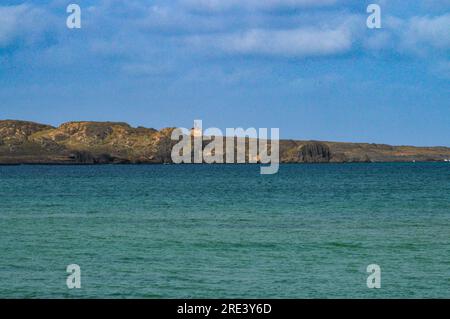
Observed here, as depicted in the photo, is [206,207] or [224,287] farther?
[206,207]

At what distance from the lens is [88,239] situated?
4259 centimetres

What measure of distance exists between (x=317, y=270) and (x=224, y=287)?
17.0 feet

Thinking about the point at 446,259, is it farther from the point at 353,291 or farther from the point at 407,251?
the point at 353,291

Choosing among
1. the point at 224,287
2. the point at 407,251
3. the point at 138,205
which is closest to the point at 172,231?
the point at 407,251

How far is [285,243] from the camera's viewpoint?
39.8 meters

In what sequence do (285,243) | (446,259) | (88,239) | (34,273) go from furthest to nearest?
1. (88,239)
2. (285,243)
3. (446,259)
4. (34,273)

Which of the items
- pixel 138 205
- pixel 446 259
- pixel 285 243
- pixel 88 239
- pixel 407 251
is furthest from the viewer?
pixel 138 205

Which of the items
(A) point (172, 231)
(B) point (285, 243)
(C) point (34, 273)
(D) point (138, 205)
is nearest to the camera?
(C) point (34, 273)

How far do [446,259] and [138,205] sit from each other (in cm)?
4444

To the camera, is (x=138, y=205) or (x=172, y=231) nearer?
(x=172, y=231)
